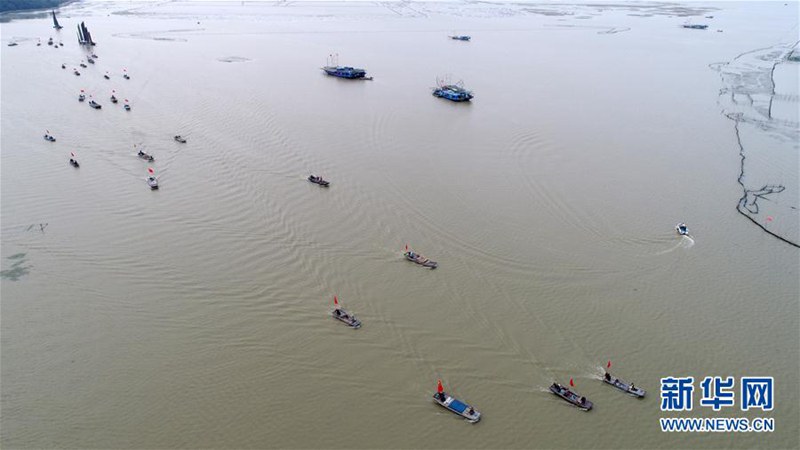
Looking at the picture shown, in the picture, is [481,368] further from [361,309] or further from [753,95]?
[753,95]

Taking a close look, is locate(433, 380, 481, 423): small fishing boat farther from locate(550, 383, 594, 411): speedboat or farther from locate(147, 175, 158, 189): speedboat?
locate(147, 175, 158, 189): speedboat

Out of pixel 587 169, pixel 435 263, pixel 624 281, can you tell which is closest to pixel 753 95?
pixel 587 169

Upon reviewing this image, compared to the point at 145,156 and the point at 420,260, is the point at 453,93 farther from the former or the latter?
the point at 420,260

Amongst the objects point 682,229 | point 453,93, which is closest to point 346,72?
point 453,93

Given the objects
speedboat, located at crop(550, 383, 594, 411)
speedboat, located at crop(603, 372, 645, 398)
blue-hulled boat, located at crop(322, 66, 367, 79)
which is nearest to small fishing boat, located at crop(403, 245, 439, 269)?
speedboat, located at crop(550, 383, 594, 411)

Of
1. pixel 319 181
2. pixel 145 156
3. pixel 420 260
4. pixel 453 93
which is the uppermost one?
pixel 453 93

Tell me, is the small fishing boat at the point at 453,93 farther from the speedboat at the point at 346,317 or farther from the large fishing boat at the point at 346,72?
the speedboat at the point at 346,317
